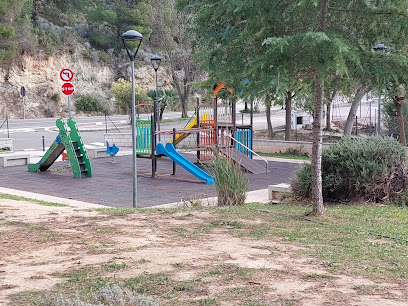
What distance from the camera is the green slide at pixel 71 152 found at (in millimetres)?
16595

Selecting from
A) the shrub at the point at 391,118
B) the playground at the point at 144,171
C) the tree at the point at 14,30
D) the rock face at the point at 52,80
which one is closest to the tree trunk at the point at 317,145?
the playground at the point at 144,171

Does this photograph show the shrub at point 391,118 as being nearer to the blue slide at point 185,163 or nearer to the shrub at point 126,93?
the blue slide at point 185,163

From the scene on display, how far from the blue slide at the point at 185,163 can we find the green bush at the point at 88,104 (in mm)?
33711

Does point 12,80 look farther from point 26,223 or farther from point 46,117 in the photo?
point 26,223

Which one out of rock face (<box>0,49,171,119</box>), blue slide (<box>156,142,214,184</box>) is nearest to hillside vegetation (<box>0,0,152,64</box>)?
rock face (<box>0,49,171,119</box>)

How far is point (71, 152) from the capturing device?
16.7 meters

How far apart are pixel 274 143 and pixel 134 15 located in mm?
33152

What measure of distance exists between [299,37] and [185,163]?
30.6 feet

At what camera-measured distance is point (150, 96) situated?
42.5m

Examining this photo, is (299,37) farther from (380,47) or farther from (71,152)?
(71,152)

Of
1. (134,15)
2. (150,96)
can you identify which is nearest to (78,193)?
(150,96)

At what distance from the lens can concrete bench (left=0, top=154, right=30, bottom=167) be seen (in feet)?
61.3

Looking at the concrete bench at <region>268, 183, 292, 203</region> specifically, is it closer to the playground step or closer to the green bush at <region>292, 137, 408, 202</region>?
the green bush at <region>292, 137, 408, 202</region>

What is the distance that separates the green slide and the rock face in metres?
29.2
